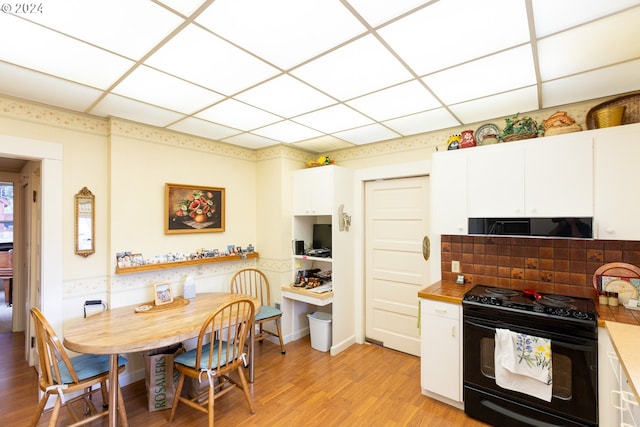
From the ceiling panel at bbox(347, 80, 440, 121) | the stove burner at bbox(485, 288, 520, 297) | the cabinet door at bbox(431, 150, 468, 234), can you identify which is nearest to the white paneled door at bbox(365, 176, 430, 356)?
the cabinet door at bbox(431, 150, 468, 234)

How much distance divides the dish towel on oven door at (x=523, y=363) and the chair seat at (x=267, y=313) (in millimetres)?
2222

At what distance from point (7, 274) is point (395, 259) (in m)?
7.39

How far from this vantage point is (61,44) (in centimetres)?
158

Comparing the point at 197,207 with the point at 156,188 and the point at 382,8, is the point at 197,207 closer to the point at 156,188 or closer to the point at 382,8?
the point at 156,188

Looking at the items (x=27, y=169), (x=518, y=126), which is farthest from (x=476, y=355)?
(x=27, y=169)

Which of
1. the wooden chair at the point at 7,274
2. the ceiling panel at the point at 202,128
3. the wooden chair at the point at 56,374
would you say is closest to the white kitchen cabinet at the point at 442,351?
the wooden chair at the point at 56,374

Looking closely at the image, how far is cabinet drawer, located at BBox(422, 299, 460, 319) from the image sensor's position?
7.74 ft

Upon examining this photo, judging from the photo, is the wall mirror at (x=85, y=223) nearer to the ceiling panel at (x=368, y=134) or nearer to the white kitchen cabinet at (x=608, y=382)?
Result: the ceiling panel at (x=368, y=134)

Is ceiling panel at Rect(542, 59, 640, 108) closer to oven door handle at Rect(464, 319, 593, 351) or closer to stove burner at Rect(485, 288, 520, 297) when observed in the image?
stove burner at Rect(485, 288, 520, 297)

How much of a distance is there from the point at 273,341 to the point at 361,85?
3.18 meters

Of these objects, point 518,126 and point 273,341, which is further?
point 273,341

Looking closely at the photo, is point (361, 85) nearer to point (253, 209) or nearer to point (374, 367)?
point (253, 209)

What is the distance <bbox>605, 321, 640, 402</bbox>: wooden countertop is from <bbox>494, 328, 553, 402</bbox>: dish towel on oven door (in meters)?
0.38

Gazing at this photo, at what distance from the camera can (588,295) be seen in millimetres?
2316
